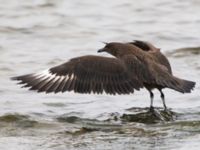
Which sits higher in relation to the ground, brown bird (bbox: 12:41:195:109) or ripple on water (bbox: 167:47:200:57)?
ripple on water (bbox: 167:47:200:57)

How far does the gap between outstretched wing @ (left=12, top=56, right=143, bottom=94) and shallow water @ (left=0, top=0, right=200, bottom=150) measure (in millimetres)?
408

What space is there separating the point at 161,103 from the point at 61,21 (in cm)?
527

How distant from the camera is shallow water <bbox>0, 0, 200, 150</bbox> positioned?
8211 mm

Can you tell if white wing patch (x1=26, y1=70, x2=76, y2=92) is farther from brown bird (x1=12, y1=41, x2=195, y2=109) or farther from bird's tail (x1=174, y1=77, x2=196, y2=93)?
bird's tail (x1=174, y1=77, x2=196, y2=93)

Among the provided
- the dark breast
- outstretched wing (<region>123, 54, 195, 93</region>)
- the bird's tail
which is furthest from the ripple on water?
the bird's tail

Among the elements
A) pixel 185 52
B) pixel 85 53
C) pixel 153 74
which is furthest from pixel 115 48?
pixel 185 52

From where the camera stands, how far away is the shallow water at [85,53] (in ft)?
26.9

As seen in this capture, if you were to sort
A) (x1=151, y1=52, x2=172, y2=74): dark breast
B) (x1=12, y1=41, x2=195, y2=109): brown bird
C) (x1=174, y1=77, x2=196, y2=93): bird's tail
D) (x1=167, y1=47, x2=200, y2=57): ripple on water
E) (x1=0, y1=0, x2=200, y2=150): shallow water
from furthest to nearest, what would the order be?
1. (x1=167, y1=47, x2=200, y2=57): ripple on water
2. (x1=151, y1=52, x2=172, y2=74): dark breast
3. (x1=12, y1=41, x2=195, y2=109): brown bird
4. (x1=174, y1=77, x2=196, y2=93): bird's tail
5. (x1=0, y1=0, x2=200, y2=150): shallow water

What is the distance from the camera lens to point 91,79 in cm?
890

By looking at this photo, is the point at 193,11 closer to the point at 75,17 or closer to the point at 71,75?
the point at 75,17

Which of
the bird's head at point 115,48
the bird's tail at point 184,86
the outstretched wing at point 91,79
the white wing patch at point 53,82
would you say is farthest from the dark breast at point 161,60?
the white wing patch at point 53,82

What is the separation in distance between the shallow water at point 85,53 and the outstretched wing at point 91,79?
0.41 metres

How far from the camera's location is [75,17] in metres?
15.2

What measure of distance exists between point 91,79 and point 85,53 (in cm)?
395
